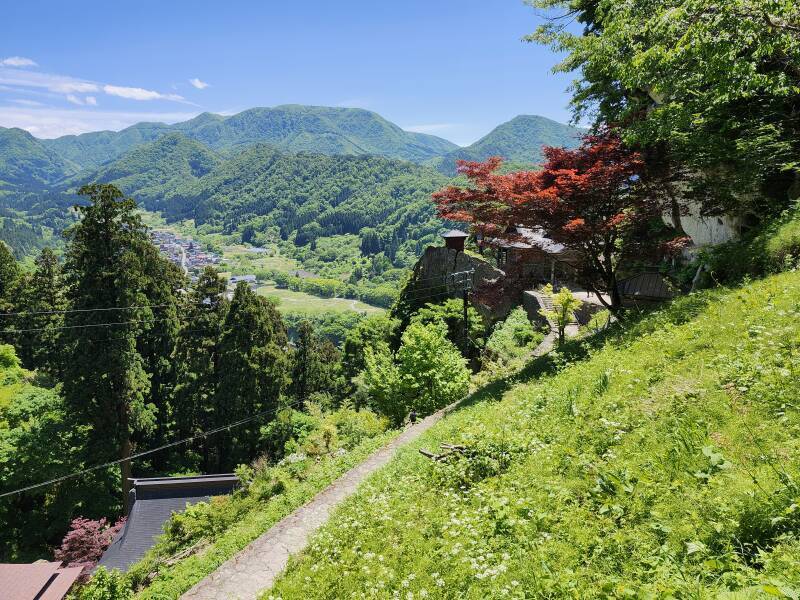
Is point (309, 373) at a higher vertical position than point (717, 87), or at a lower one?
lower

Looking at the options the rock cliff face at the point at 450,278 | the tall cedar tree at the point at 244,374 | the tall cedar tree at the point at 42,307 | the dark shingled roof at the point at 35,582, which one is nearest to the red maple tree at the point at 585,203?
the rock cliff face at the point at 450,278

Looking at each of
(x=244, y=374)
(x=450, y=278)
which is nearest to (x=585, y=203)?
(x=450, y=278)

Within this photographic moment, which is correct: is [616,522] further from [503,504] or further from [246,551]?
[246,551]

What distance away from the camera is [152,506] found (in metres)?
20.0

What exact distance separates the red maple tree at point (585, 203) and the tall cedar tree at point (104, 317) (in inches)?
709

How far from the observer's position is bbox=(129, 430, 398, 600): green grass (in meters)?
8.63

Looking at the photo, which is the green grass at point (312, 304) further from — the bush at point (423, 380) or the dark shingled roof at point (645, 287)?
the bush at point (423, 380)

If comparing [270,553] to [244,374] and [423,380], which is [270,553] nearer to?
[423,380]

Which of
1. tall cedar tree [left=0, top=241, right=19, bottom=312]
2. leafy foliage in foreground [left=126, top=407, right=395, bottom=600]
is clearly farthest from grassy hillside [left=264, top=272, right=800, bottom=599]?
tall cedar tree [left=0, top=241, right=19, bottom=312]

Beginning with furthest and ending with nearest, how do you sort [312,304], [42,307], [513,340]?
[312,304] < [42,307] < [513,340]

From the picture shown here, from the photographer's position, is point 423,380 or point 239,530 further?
point 423,380

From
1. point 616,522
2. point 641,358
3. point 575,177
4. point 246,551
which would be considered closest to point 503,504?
point 616,522

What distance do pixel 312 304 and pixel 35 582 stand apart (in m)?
137

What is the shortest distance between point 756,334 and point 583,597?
4782 mm
